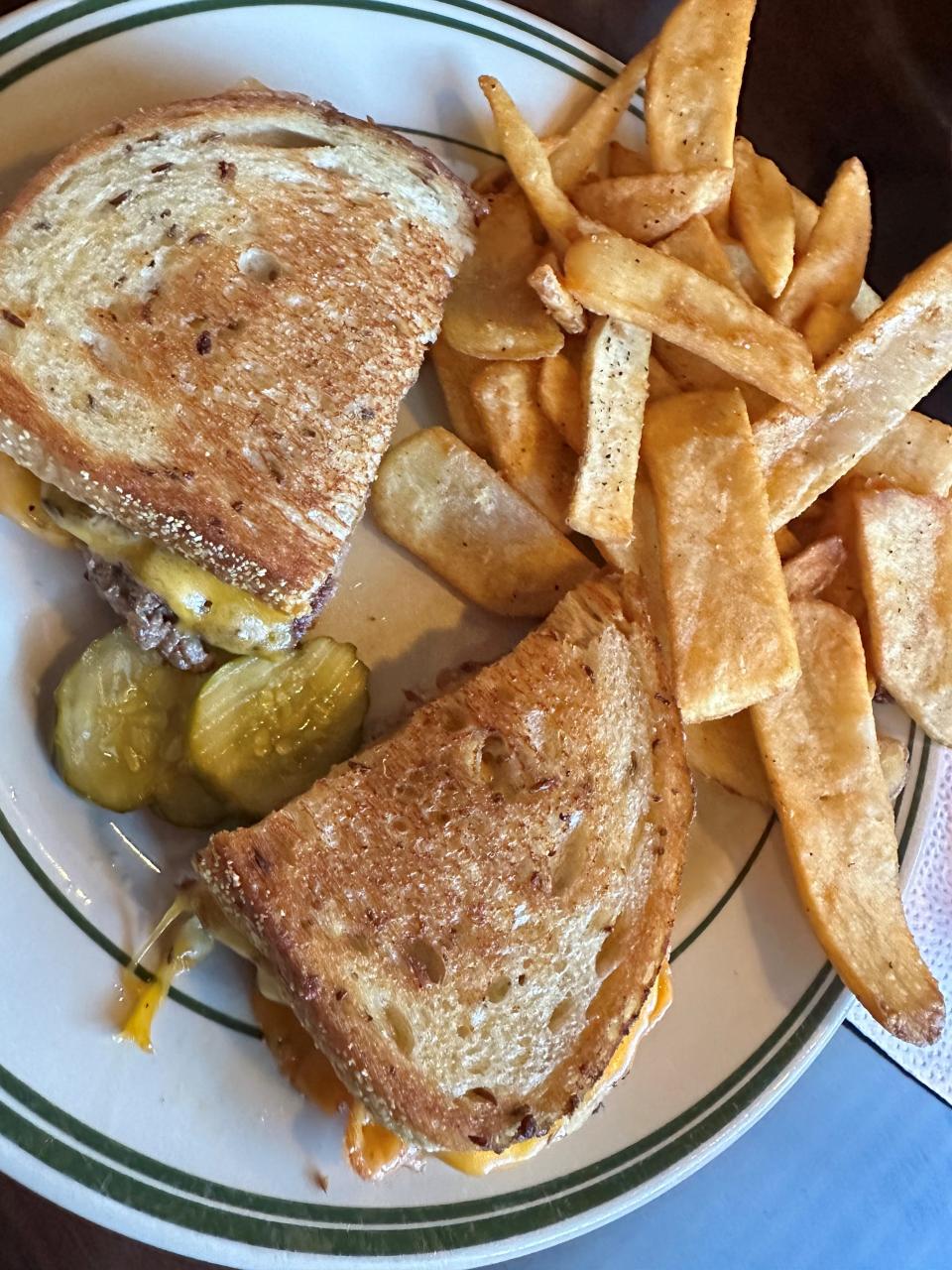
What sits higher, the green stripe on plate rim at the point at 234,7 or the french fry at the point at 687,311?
the green stripe on plate rim at the point at 234,7

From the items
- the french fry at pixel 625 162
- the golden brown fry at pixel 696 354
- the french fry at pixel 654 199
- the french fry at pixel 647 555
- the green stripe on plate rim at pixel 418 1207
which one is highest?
the french fry at pixel 625 162

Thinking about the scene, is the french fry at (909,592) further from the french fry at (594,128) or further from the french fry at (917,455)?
the french fry at (594,128)

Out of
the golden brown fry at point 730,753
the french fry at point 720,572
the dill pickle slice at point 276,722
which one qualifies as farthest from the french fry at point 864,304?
the dill pickle slice at point 276,722

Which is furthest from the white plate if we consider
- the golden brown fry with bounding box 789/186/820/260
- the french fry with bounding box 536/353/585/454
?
the golden brown fry with bounding box 789/186/820/260

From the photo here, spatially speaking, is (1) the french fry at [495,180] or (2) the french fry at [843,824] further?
(1) the french fry at [495,180]

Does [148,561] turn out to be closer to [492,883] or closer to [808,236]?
[492,883]

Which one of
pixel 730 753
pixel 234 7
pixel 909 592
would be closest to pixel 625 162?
pixel 234 7
